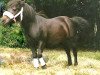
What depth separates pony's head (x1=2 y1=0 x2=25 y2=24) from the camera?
12.3 meters

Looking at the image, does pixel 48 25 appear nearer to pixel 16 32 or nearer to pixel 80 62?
pixel 80 62

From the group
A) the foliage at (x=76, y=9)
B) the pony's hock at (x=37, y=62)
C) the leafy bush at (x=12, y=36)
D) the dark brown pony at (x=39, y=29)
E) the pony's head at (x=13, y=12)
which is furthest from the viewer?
the foliage at (x=76, y=9)

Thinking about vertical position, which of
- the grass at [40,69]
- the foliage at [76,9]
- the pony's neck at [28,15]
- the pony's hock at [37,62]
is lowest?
the grass at [40,69]

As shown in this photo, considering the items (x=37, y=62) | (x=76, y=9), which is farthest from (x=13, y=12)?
(x=76, y=9)

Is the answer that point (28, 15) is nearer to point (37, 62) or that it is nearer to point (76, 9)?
point (37, 62)

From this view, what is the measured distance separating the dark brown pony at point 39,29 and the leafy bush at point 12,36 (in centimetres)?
557

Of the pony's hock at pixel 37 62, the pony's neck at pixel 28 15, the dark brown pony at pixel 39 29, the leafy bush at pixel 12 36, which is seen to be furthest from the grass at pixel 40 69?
the leafy bush at pixel 12 36

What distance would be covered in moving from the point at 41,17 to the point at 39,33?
27.4 inches

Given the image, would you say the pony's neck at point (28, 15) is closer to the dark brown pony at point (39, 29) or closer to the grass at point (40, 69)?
the dark brown pony at point (39, 29)

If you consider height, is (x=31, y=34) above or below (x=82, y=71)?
above

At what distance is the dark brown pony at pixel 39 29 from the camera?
12.4 metres

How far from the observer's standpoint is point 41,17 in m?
13.0

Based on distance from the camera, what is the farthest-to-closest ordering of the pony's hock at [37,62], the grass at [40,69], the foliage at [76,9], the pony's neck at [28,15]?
the foliage at [76,9], the pony's hock at [37,62], the pony's neck at [28,15], the grass at [40,69]

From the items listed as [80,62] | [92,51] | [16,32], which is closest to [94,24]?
[92,51]
